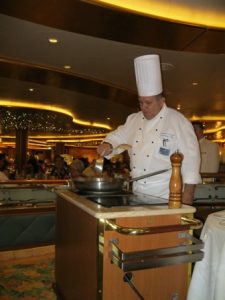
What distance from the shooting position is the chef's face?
208 centimetres

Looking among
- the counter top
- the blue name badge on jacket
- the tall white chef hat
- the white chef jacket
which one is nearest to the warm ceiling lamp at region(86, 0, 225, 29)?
the tall white chef hat

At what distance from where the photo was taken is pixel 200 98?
786cm

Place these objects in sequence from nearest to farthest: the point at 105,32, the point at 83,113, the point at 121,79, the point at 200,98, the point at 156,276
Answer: the point at 156,276 → the point at 105,32 → the point at 121,79 → the point at 200,98 → the point at 83,113

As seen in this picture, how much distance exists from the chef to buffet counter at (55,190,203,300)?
0.43 m

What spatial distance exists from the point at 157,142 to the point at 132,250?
82cm

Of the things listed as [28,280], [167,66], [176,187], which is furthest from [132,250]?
[167,66]

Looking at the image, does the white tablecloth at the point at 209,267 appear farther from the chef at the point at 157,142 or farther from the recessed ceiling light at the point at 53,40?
the recessed ceiling light at the point at 53,40

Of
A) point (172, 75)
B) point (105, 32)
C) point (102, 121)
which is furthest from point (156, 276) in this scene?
point (102, 121)

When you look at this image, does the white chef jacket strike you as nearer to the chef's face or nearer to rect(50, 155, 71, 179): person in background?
the chef's face

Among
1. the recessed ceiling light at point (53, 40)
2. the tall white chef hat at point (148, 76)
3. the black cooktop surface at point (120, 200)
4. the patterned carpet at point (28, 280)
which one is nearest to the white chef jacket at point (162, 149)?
the tall white chef hat at point (148, 76)

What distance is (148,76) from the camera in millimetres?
2113

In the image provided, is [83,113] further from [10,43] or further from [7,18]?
[7,18]

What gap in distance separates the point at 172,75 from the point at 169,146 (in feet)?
13.5

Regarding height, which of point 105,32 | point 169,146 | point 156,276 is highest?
point 105,32
